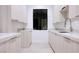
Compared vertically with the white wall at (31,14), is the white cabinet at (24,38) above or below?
below

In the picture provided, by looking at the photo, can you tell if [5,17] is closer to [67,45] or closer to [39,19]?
[67,45]

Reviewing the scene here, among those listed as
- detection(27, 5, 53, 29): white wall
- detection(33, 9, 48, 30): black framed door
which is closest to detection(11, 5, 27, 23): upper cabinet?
detection(27, 5, 53, 29): white wall

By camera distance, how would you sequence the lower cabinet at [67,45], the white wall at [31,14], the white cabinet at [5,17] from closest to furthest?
the lower cabinet at [67,45]
the white cabinet at [5,17]
the white wall at [31,14]

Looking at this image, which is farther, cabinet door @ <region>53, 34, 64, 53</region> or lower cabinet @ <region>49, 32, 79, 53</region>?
cabinet door @ <region>53, 34, 64, 53</region>

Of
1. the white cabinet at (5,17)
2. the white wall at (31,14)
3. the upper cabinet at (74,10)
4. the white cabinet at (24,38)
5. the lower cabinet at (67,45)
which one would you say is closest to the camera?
the lower cabinet at (67,45)

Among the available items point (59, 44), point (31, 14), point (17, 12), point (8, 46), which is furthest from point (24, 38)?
point (8, 46)

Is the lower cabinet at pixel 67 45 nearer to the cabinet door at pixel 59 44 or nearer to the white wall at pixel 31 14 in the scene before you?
the cabinet door at pixel 59 44

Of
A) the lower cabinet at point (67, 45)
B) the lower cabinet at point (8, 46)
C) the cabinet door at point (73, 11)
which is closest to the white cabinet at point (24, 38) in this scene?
the lower cabinet at point (67, 45)

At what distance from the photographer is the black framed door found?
6.98m

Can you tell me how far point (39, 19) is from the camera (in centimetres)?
706

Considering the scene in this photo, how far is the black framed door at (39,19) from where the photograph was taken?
6.98 m

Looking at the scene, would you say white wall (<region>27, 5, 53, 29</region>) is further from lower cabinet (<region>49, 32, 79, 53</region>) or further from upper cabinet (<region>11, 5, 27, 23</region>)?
lower cabinet (<region>49, 32, 79, 53</region>)
